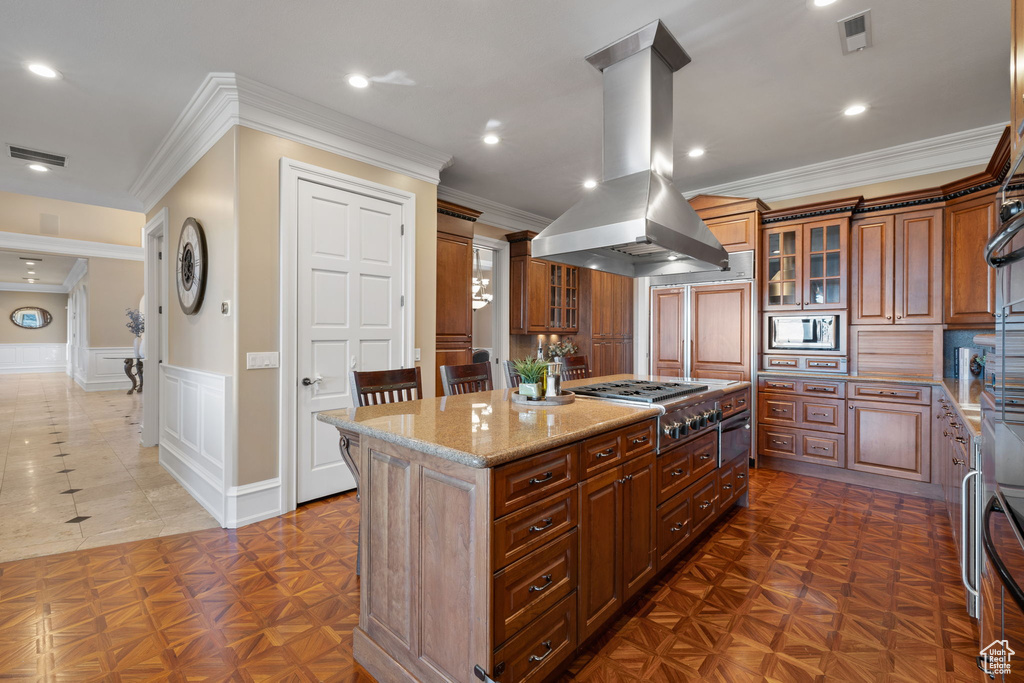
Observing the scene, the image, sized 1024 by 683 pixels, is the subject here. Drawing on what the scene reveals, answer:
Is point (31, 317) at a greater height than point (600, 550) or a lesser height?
greater

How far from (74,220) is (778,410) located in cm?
1112

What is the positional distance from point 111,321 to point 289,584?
33.4ft

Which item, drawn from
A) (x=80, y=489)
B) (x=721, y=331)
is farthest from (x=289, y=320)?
(x=721, y=331)

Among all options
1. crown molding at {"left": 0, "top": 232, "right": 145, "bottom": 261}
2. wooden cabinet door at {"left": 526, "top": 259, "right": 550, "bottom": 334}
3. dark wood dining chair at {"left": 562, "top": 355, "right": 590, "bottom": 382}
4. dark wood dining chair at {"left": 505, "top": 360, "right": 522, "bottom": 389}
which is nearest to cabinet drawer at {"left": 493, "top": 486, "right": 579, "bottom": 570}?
dark wood dining chair at {"left": 505, "top": 360, "right": 522, "bottom": 389}

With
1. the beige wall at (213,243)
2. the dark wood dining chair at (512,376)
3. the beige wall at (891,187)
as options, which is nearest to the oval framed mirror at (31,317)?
the beige wall at (213,243)

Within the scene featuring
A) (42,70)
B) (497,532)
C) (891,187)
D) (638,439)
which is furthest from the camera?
(891,187)

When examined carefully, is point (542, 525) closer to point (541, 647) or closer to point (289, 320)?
point (541, 647)

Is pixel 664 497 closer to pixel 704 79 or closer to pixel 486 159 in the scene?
pixel 704 79

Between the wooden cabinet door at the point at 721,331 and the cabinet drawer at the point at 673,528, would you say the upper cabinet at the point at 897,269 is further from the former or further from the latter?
the cabinet drawer at the point at 673,528

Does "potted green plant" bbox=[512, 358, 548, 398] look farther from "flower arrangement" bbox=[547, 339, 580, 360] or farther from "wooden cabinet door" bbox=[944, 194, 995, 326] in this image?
"flower arrangement" bbox=[547, 339, 580, 360]

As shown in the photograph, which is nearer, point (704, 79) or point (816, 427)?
point (704, 79)

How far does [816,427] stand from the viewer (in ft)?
13.1

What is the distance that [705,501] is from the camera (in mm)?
2635

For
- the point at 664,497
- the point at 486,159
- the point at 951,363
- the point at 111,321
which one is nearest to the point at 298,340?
the point at 486,159
